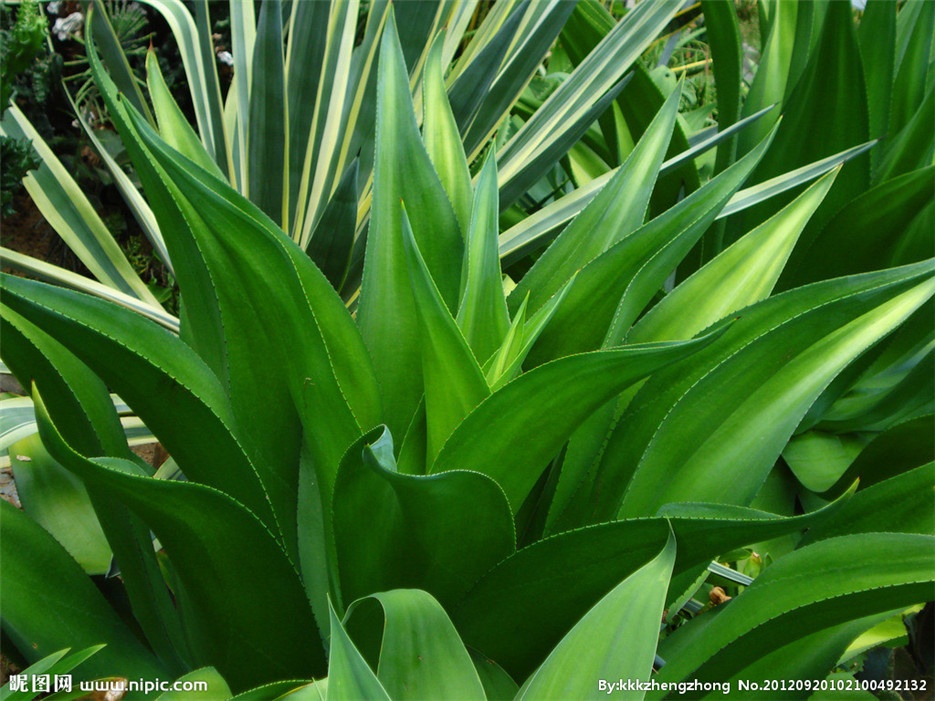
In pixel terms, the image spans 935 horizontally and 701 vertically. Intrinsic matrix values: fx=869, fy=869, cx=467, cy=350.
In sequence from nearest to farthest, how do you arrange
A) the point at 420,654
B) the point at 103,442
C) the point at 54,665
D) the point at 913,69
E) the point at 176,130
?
the point at 420,654
the point at 54,665
the point at 103,442
the point at 176,130
the point at 913,69

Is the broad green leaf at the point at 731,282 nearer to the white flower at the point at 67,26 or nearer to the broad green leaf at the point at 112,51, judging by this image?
the broad green leaf at the point at 112,51

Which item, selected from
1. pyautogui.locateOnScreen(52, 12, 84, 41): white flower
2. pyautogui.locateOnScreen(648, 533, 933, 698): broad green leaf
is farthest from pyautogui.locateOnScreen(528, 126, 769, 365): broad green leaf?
pyautogui.locateOnScreen(52, 12, 84, 41): white flower

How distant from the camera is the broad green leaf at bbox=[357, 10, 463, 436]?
0.81 meters

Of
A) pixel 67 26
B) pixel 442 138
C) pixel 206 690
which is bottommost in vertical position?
pixel 206 690

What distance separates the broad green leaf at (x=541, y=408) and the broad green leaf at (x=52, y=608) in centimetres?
36

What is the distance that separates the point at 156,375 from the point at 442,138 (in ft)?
1.55

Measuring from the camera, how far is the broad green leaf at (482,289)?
76 centimetres

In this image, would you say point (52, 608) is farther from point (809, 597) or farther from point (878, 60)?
point (878, 60)

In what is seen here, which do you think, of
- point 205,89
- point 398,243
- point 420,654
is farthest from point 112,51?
point 420,654

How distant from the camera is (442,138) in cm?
99

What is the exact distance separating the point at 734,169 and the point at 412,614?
54 cm

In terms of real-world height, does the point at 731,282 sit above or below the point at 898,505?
above

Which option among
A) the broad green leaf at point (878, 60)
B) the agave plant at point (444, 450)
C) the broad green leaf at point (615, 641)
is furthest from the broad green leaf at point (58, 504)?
the broad green leaf at point (878, 60)

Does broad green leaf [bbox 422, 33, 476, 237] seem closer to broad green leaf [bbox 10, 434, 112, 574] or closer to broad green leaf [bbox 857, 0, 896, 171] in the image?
broad green leaf [bbox 10, 434, 112, 574]
